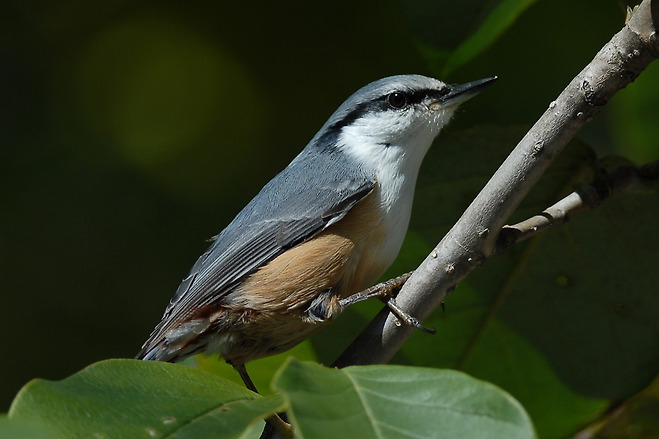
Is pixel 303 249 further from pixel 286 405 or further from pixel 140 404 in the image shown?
pixel 286 405

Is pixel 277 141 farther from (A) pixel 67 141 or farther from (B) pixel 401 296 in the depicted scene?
(B) pixel 401 296

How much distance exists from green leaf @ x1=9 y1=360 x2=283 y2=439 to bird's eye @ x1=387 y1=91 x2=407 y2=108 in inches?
54.3

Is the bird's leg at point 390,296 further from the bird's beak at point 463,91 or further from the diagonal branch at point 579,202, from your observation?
the bird's beak at point 463,91

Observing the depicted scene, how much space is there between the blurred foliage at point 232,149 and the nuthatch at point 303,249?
4.0 inches

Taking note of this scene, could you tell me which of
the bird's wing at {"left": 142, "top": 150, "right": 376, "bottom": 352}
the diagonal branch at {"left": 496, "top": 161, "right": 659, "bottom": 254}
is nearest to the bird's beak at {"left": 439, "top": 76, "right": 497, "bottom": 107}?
the bird's wing at {"left": 142, "top": 150, "right": 376, "bottom": 352}

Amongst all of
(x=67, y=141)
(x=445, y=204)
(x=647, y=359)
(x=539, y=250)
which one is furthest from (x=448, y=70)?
(x=67, y=141)

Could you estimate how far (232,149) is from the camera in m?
2.71

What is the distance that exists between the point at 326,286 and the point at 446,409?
1.01 metres

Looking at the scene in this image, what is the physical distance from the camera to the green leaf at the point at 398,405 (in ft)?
3.70

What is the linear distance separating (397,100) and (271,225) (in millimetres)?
651

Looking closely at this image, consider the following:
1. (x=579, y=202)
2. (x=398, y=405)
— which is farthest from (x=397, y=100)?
Answer: (x=398, y=405)

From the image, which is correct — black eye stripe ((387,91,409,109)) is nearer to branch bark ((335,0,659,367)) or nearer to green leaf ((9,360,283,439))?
branch bark ((335,0,659,367))

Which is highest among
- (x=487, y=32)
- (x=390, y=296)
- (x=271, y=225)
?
(x=487, y=32)

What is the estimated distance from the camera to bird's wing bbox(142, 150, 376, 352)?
7.46 feet
